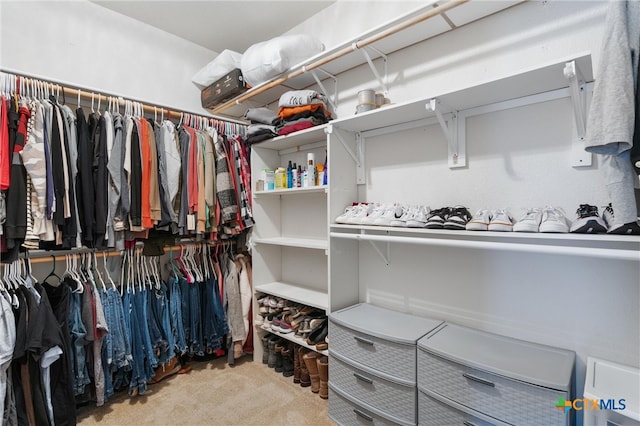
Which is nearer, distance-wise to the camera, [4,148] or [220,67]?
[4,148]

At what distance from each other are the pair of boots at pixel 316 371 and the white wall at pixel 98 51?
6.62 ft

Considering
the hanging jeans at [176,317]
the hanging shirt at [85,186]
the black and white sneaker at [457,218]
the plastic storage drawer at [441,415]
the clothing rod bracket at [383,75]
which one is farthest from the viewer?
the hanging jeans at [176,317]

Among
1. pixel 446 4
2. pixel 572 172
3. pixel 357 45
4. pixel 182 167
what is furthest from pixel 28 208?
pixel 572 172

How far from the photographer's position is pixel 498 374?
1172 millimetres

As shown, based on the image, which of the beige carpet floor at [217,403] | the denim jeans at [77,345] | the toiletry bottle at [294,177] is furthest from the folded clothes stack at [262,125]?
the beige carpet floor at [217,403]

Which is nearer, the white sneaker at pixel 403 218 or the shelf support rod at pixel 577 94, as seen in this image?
the shelf support rod at pixel 577 94

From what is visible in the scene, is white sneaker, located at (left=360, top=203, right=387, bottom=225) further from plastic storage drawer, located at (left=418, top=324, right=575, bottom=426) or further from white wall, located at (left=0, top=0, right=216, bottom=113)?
white wall, located at (left=0, top=0, right=216, bottom=113)

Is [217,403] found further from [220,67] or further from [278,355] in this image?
[220,67]

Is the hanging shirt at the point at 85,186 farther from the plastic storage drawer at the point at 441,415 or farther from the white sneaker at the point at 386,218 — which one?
the plastic storage drawer at the point at 441,415

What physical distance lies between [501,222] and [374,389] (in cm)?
103

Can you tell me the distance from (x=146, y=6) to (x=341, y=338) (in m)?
2.65

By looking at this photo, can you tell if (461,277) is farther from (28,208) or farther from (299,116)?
(28,208)

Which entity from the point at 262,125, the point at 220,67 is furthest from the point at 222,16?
the point at 262,125

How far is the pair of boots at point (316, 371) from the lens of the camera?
Answer: 1.95 meters
